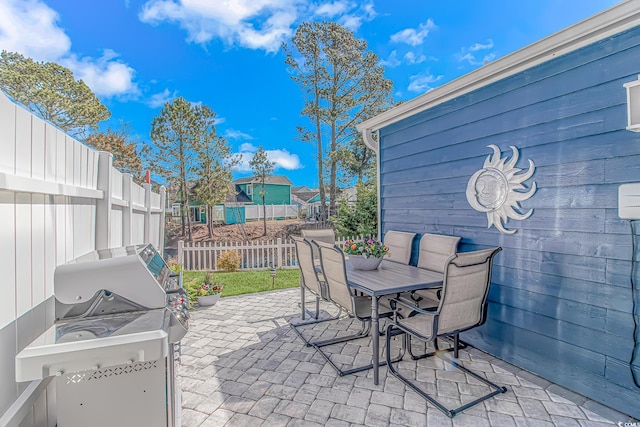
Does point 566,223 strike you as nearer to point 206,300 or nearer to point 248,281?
point 206,300

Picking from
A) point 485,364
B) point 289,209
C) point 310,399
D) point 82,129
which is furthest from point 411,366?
point 289,209

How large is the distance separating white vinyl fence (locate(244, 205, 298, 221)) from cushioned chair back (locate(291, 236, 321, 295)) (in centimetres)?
1766

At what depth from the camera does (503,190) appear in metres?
3.05

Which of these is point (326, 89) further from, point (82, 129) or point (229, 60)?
point (82, 129)

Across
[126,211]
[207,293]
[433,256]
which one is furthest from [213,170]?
[433,256]

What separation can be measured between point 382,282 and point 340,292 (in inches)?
15.8

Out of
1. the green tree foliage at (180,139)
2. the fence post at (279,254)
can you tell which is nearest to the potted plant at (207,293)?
the fence post at (279,254)

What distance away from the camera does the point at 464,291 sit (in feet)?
7.87

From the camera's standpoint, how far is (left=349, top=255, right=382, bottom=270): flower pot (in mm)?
3461

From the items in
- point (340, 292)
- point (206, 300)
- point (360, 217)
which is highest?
point (360, 217)

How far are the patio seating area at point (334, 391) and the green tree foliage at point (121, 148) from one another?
11.4 meters

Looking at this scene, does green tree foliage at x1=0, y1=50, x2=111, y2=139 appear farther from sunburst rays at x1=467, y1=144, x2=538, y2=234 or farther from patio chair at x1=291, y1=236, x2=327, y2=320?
sunburst rays at x1=467, y1=144, x2=538, y2=234

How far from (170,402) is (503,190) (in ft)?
10.2

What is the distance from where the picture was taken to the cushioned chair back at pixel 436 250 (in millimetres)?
3526
